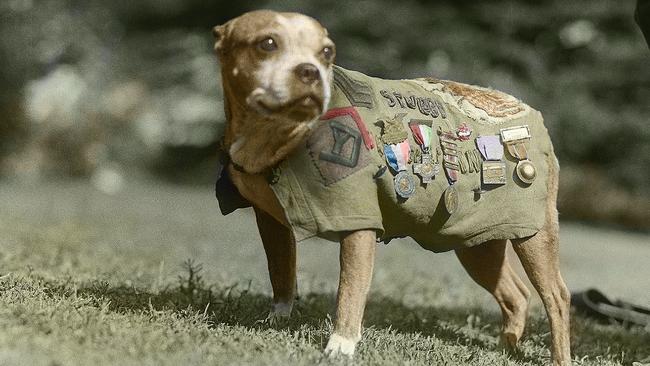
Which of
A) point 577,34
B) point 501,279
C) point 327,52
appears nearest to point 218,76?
point 577,34

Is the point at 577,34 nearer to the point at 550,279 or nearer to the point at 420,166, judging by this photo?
the point at 550,279

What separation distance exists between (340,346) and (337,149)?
2.14ft

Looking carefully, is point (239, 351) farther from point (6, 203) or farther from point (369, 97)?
point (6, 203)

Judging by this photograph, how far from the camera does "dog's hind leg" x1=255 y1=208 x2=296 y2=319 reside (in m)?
3.68

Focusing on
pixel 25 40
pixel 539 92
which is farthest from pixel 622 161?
pixel 25 40

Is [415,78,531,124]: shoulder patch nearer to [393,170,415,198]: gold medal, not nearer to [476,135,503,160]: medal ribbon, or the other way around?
[476,135,503,160]: medal ribbon

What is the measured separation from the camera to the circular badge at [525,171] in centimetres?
354

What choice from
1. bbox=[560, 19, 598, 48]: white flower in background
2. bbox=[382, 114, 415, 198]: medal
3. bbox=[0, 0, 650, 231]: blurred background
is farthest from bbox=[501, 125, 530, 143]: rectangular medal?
bbox=[560, 19, 598, 48]: white flower in background

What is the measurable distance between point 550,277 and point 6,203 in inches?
250

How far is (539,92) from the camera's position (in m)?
10.9

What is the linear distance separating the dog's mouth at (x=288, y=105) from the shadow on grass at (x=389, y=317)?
897 mm

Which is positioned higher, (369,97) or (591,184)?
(369,97)

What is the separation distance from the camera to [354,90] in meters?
3.26

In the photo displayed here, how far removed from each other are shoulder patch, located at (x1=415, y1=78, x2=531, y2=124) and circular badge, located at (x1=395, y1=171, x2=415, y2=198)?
0.49 metres
